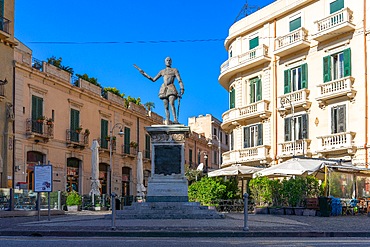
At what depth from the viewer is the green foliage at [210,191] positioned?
2623 cm

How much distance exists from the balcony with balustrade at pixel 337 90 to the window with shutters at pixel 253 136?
6.06m

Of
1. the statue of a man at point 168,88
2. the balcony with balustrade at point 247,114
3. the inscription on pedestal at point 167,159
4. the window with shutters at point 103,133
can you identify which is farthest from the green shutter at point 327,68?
the window with shutters at point 103,133

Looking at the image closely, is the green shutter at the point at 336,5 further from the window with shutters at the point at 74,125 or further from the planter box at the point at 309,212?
the window with shutters at the point at 74,125

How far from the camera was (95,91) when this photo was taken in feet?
145

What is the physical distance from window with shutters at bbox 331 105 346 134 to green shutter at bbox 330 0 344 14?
566 cm

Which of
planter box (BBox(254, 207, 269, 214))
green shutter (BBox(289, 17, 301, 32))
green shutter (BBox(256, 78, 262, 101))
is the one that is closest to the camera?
planter box (BBox(254, 207, 269, 214))

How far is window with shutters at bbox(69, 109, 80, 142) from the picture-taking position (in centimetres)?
3978

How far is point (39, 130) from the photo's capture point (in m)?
35.5

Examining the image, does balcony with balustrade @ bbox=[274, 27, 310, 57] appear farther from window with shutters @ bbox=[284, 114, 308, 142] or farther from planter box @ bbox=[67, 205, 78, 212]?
planter box @ bbox=[67, 205, 78, 212]

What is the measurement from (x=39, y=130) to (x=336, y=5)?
63.5ft

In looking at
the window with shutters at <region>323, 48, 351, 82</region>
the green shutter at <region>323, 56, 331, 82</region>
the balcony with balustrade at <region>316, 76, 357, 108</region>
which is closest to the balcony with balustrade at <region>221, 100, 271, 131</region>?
the balcony with balustrade at <region>316, 76, 357, 108</region>

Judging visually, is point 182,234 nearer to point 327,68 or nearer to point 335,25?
point 335,25

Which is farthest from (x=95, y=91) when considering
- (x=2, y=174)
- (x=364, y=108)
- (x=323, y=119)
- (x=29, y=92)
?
(x=364, y=108)

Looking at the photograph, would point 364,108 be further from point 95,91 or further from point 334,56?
point 95,91
